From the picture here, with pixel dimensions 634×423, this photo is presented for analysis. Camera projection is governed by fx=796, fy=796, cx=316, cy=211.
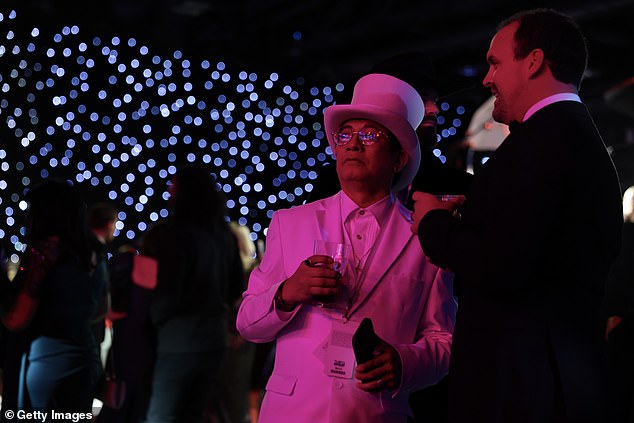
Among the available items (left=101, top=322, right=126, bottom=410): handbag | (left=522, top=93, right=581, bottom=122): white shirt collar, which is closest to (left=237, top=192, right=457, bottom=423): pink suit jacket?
(left=522, top=93, right=581, bottom=122): white shirt collar

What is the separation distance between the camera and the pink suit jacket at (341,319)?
196cm

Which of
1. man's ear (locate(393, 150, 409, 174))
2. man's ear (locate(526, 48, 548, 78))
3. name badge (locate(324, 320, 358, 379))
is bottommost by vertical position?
name badge (locate(324, 320, 358, 379))

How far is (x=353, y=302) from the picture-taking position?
1.99m

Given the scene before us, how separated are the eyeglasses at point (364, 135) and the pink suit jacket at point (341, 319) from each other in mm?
Result: 179

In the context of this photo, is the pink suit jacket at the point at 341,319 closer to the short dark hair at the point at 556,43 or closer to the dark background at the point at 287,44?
the short dark hair at the point at 556,43

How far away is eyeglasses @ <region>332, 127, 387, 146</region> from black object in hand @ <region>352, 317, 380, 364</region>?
57 cm

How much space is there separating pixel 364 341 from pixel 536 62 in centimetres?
76

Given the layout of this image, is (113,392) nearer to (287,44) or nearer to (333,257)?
(333,257)

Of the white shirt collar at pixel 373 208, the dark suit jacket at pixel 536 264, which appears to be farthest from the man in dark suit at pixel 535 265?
the white shirt collar at pixel 373 208

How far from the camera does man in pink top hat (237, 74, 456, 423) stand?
6.27 feet

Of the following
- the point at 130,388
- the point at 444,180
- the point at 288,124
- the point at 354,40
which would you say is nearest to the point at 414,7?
the point at 354,40

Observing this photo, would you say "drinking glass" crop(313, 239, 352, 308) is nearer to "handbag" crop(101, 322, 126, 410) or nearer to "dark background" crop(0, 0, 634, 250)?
"handbag" crop(101, 322, 126, 410)

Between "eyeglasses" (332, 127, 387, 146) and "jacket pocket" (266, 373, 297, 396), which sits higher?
"eyeglasses" (332, 127, 387, 146)

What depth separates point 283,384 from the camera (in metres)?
2.02
